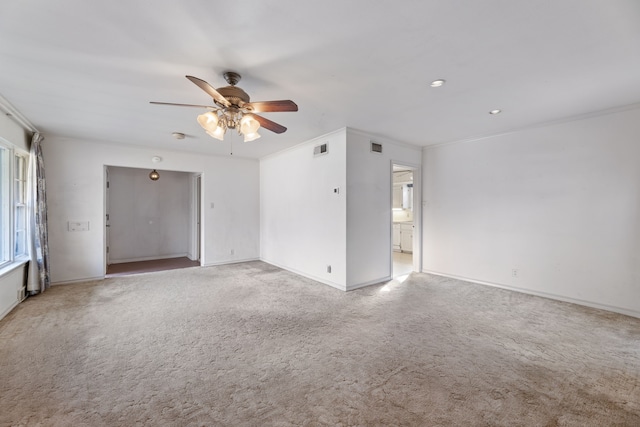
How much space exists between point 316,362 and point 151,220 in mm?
6525

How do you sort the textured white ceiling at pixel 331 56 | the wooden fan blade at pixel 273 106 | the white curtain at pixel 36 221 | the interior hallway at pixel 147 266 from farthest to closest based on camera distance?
the interior hallway at pixel 147 266
the white curtain at pixel 36 221
the wooden fan blade at pixel 273 106
the textured white ceiling at pixel 331 56

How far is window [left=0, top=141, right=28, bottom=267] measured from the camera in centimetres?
374

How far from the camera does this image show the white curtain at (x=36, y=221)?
13.4ft

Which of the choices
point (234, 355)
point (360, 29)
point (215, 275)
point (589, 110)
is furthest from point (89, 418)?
point (589, 110)

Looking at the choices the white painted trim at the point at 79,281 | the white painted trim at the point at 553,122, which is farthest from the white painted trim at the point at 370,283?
the white painted trim at the point at 79,281

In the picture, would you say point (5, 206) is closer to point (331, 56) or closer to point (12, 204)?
point (12, 204)

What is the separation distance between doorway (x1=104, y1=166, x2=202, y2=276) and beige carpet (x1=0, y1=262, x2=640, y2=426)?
2.92 metres

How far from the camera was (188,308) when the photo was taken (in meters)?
3.60

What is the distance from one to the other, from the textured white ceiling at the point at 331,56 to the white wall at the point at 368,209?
0.85 m

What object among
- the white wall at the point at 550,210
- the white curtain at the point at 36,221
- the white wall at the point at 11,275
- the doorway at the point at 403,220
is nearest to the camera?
the white wall at the point at 11,275

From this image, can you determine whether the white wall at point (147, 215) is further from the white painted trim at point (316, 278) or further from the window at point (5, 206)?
the white painted trim at point (316, 278)

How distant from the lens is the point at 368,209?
4.58 meters

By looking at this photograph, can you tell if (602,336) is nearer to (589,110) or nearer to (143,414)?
(589,110)

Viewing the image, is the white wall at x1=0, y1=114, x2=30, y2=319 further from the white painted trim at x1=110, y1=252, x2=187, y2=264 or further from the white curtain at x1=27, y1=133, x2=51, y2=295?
the white painted trim at x1=110, y1=252, x2=187, y2=264
